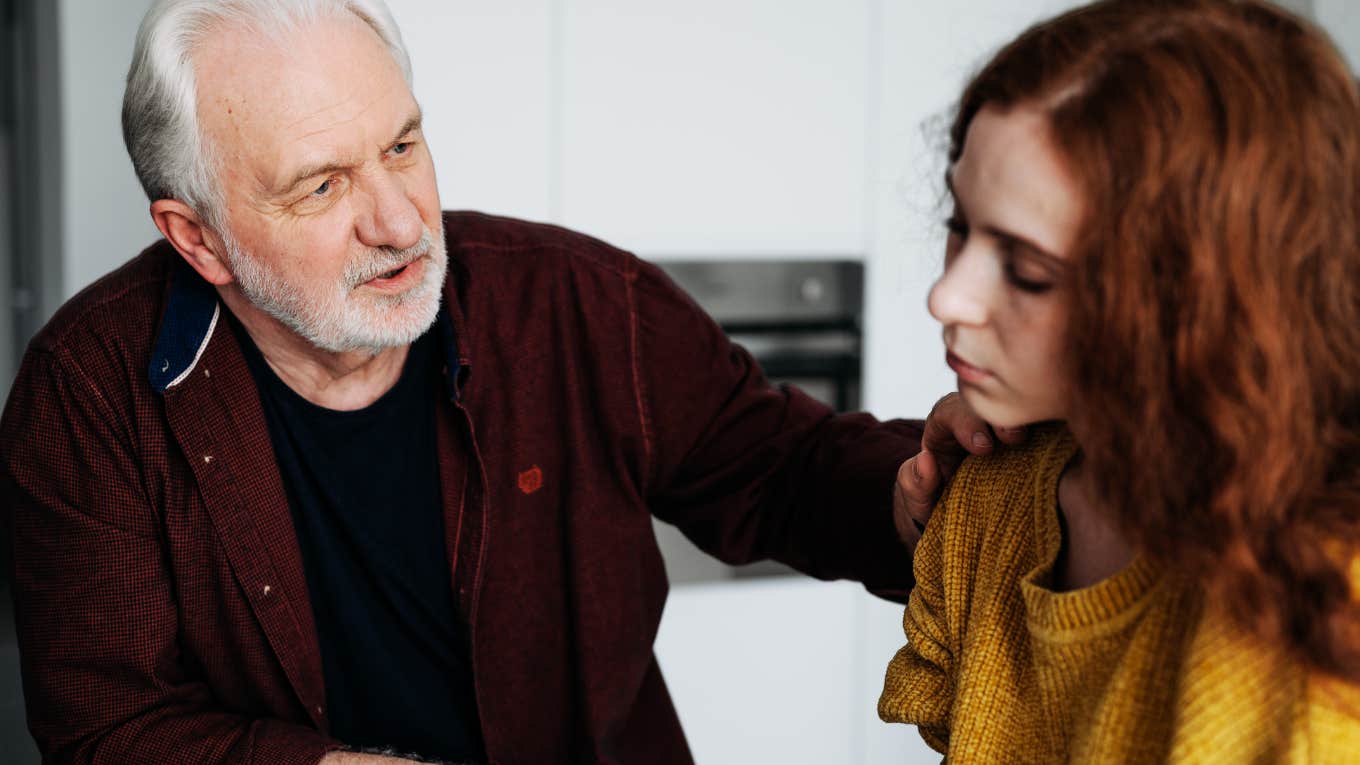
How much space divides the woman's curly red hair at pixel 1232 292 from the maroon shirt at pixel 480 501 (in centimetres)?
57

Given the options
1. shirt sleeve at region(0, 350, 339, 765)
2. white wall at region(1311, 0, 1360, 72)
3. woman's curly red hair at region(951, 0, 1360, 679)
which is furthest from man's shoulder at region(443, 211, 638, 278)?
white wall at region(1311, 0, 1360, 72)

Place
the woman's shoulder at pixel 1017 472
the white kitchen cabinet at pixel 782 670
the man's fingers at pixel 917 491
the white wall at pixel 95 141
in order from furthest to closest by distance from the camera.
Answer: the white kitchen cabinet at pixel 782 670, the white wall at pixel 95 141, the man's fingers at pixel 917 491, the woman's shoulder at pixel 1017 472

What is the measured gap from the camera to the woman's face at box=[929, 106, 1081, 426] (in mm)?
722

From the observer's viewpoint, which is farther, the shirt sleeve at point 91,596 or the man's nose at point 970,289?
the shirt sleeve at point 91,596

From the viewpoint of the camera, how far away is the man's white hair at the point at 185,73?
1295 mm

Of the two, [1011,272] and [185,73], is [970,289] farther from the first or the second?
[185,73]

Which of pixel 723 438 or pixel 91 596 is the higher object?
pixel 723 438

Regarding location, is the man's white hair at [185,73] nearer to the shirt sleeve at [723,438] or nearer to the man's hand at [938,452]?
the shirt sleeve at [723,438]

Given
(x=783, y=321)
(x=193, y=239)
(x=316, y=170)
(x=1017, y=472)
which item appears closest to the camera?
(x=1017, y=472)

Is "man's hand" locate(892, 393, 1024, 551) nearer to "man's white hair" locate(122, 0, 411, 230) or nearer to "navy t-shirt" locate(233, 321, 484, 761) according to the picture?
"navy t-shirt" locate(233, 321, 484, 761)

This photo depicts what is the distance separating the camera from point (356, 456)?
147cm

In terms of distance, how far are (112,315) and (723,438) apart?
0.73m

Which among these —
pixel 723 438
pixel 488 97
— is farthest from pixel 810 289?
pixel 723 438

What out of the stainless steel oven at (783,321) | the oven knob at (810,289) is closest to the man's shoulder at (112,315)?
the stainless steel oven at (783,321)
